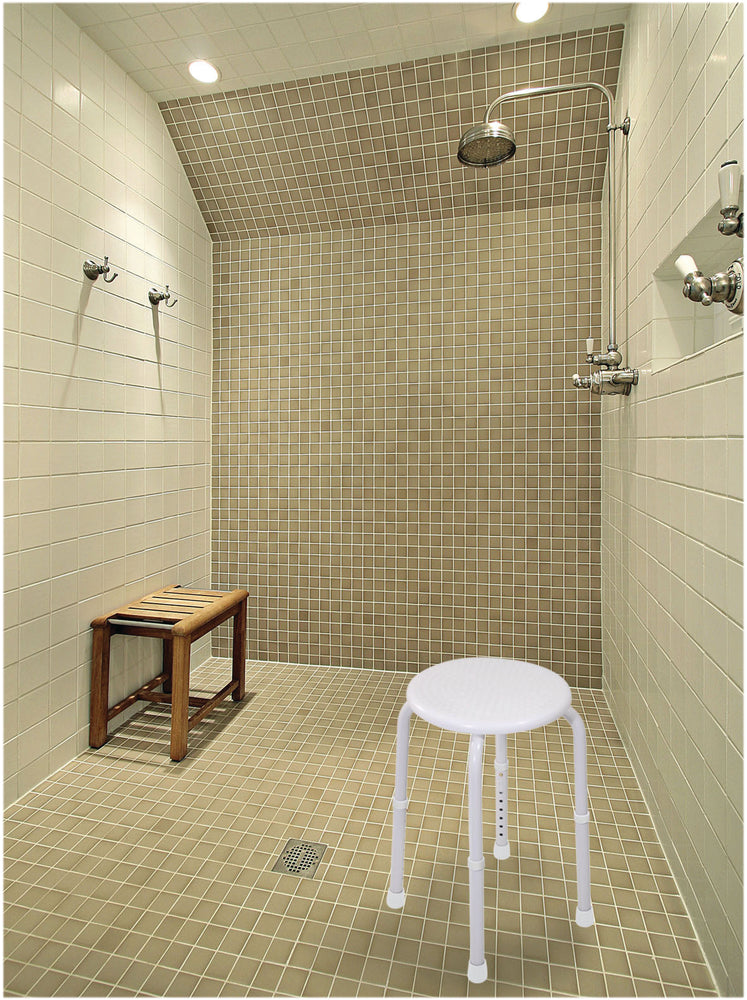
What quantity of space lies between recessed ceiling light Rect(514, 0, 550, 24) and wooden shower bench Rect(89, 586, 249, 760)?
93.8 inches

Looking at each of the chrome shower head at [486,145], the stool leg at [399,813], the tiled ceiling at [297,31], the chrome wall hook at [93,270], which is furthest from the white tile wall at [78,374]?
the chrome shower head at [486,145]

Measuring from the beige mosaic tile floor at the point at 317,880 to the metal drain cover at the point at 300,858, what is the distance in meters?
0.02

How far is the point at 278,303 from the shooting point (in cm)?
298

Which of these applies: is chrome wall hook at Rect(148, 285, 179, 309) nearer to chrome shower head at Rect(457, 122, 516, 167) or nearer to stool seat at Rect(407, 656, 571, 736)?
chrome shower head at Rect(457, 122, 516, 167)

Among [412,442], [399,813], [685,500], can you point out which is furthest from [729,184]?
[412,442]

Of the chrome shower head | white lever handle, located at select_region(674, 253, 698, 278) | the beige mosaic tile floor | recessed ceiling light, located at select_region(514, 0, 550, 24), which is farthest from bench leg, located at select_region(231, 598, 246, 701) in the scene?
recessed ceiling light, located at select_region(514, 0, 550, 24)

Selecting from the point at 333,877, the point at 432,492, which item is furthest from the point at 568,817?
the point at 432,492

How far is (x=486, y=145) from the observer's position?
6.05 feet

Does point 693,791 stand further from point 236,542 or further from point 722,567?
point 236,542

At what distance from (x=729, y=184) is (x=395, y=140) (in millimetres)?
1963

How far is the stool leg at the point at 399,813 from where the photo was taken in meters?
1.31

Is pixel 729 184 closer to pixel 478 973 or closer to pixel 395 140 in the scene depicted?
pixel 478 973

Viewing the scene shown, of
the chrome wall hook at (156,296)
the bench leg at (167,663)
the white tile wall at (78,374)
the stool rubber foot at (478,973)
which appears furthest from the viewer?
the bench leg at (167,663)

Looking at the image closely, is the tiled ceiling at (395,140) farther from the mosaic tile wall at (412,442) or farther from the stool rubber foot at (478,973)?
the stool rubber foot at (478,973)
